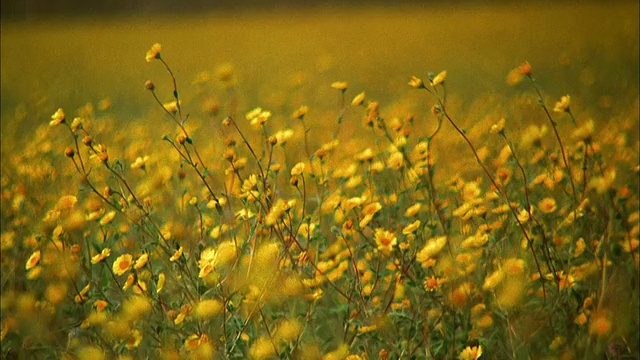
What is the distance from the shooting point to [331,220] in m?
1.60

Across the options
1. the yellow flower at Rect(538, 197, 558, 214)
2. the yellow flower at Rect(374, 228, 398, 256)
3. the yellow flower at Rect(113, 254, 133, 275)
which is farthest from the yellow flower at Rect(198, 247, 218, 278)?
the yellow flower at Rect(538, 197, 558, 214)

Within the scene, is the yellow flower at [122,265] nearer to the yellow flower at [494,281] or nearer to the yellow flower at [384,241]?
the yellow flower at [384,241]

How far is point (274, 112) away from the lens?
3.59 m

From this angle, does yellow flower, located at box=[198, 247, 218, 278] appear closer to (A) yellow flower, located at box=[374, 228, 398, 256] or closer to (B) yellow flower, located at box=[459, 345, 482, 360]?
(A) yellow flower, located at box=[374, 228, 398, 256]

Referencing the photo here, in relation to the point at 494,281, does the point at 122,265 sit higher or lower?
lower

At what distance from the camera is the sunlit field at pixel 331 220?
1.13 m

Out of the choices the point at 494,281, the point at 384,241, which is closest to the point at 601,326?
the point at 494,281

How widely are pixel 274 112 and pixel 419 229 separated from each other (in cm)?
239

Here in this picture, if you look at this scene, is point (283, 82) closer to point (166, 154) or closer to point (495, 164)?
point (166, 154)

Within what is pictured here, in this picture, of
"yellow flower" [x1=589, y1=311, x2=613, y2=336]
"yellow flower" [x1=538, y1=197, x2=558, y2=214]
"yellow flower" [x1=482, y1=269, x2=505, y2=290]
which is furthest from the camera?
"yellow flower" [x1=538, y1=197, x2=558, y2=214]

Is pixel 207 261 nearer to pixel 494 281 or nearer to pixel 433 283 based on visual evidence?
pixel 433 283

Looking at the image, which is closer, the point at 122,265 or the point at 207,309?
the point at 207,309

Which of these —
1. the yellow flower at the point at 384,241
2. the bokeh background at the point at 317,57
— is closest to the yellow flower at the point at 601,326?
the yellow flower at the point at 384,241

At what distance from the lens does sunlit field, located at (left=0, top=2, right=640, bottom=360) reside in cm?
113
